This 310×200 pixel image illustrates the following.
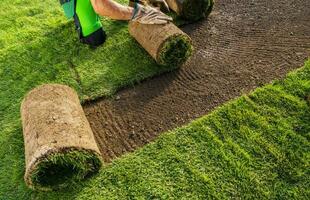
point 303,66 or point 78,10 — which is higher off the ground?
point 78,10

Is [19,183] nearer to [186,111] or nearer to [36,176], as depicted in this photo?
[36,176]

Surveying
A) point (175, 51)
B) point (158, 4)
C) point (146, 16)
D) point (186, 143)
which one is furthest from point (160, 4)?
point (186, 143)

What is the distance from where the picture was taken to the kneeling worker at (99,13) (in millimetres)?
6117

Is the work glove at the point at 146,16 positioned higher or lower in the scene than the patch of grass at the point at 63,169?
higher

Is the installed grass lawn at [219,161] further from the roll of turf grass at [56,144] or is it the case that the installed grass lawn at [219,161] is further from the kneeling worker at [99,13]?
the kneeling worker at [99,13]

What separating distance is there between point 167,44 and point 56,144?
2.45 metres

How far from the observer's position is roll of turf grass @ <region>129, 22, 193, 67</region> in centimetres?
593

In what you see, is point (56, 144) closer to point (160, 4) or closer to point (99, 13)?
point (99, 13)

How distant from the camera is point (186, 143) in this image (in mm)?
5078

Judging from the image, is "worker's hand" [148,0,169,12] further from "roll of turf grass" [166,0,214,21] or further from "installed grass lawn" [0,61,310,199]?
"installed grass lawn" [0,61,310,199]

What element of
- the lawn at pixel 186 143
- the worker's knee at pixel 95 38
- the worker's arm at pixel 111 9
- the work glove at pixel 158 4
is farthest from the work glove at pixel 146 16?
the worker's knee at pixel 95 38

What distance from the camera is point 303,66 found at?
19.6 feet

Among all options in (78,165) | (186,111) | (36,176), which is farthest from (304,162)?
(36,176)

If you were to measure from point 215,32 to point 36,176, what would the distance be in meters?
4.13
